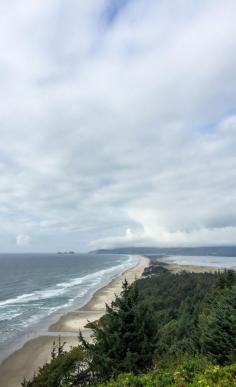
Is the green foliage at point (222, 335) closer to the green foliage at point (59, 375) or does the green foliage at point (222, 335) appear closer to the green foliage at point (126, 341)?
the green foliage at point (126, 341)

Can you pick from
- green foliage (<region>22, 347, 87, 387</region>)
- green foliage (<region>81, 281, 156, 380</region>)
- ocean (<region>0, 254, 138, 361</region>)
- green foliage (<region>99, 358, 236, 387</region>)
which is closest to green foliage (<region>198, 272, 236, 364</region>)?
green foliage (<region>81, 281, 156, 380</region>)

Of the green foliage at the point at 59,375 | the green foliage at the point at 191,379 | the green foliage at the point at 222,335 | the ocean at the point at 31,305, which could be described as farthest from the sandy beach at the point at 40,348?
the green foliage at the point at 191,379

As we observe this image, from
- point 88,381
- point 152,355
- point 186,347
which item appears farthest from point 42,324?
point 152,355

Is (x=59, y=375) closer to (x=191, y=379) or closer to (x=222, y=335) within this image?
(x=222, y=335)

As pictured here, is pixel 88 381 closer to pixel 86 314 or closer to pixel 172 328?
pixel 172 328

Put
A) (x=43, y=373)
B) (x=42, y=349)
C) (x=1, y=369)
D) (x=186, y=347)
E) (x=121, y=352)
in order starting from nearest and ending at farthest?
1. (x=121, y=352)
2. (x=43, y=373)
3. (x=186, y=347)
4. (x=1, y=369)
5. (x=42, y=349)

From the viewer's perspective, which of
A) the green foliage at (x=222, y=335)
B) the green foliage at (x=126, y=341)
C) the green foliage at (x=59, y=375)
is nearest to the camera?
the green foliage at (x=126, y=341)

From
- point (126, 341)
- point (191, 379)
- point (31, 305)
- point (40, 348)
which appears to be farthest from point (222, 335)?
point (31, 305)

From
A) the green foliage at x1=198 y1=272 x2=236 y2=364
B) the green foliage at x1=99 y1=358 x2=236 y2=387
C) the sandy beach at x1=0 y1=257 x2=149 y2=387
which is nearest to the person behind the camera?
the green foliage at x1=99 y1=358 x2=236 y2=387

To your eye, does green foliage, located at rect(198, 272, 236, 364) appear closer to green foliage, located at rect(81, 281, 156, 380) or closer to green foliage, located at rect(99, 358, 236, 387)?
green foliage, located at rect(81, 281, 156, 380)

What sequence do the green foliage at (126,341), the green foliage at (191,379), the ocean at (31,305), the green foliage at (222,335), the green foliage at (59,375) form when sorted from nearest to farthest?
the green foliage at (191,379), the green foliage at (126,341), the green foliage at (222,335), the green foliage at (59,375), the ocean at (31,305)

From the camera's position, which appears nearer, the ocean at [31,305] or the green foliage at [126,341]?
the green foliage at [126,341]
